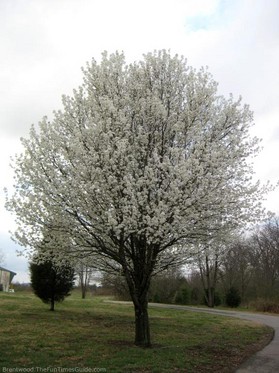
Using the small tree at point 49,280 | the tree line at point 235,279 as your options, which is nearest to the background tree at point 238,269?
the tree line at point 235,279

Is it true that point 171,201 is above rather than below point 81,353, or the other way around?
above

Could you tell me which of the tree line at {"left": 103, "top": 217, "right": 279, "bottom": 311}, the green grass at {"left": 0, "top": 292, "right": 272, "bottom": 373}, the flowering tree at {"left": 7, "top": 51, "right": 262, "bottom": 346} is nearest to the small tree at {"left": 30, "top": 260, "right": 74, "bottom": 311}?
the green grass at {"left": 0, "top": 292, "right": 272, "bottom": 373}

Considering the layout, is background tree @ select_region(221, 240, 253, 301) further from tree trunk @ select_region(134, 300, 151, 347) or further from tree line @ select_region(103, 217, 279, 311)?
tree trunk @ select_region(134, 300, 151, 347)

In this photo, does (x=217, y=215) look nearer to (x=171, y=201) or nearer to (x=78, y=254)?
(x=171, y=201)

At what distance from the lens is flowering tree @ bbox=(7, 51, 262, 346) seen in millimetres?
10695

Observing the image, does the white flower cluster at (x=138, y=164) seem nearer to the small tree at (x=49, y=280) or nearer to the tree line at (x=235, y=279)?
the small tree at (x=49, y=280)

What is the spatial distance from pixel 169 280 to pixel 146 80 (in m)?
39.8

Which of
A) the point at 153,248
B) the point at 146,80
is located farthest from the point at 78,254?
the point at 146,80

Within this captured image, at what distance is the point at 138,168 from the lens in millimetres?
11406

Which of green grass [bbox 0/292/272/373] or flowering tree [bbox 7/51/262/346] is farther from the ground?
flowering tree [bbox 7/51/262/346]

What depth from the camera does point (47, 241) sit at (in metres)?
12.9

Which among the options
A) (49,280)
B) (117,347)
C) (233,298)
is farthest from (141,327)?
(233,298)

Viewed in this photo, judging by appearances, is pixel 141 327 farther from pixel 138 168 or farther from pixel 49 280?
pixel 49 280

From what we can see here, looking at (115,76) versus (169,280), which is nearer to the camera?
(115,76)
